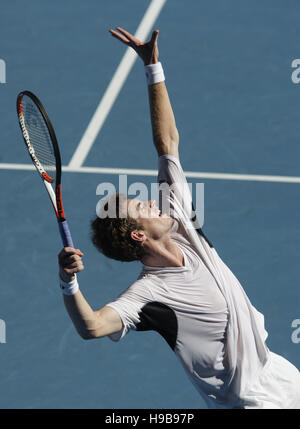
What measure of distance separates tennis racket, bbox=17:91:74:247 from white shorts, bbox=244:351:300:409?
67.4 inches

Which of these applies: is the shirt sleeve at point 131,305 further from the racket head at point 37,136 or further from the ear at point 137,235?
the racket head at point 37,136

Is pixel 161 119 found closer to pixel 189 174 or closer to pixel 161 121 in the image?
pixel 161 121

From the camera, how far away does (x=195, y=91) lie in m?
10.1

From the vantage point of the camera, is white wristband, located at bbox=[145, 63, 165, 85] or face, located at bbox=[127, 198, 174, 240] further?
white wristband, located at bbox=[145, 63, 165, 85]

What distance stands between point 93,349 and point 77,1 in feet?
18.5

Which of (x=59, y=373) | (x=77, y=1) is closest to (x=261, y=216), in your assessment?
(x=59, y=373)

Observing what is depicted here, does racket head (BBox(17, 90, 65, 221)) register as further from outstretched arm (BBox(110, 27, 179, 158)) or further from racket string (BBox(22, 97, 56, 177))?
outstretched arm (BBox(110, 27, 179, 158))

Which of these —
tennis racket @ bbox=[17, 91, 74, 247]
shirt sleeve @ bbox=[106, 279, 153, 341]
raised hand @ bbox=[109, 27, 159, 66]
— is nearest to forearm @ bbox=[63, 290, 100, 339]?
shirt sleeve @ bbox=[106, 279, 153, 341]

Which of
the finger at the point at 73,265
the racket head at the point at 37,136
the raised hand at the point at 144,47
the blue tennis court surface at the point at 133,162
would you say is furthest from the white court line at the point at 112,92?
the finger at the point at 73,265

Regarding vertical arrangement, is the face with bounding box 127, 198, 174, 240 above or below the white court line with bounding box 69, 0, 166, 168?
below

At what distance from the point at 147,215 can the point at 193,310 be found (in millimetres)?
697

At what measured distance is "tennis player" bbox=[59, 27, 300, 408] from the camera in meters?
5.33

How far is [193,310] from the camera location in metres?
5.35

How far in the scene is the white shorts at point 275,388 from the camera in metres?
5.48
